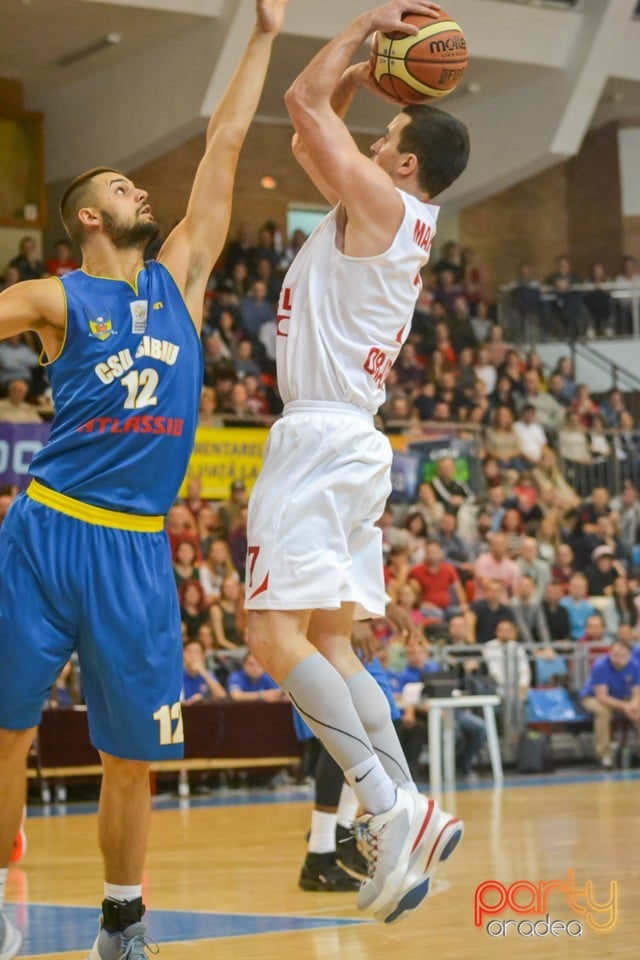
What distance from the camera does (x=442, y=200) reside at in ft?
80.2

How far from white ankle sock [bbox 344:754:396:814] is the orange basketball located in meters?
2.27

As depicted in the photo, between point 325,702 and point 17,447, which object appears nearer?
point 325,702

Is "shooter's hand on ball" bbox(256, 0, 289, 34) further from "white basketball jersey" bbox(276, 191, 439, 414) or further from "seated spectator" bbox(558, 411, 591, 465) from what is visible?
"seated spectator" bbox(558, 411, 591, 465)

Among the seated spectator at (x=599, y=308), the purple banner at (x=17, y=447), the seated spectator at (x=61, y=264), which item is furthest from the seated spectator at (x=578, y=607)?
the seated spectator at (x=599, y=308)

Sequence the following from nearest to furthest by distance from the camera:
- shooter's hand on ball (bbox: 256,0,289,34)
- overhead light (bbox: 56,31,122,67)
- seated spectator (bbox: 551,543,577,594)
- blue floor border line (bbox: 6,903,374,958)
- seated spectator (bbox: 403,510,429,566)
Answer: shooter's hand on ball (bbox: 256,0,289,34) → blue floor border line (bbox: 6,903,374,958) → seated spectator (bbox: 403,510,429,566) → seated spectator (bbox: 551,543,577,594) → overhead light (bbox: 56,31,122,67)

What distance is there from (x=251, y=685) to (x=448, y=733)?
1.89 metres

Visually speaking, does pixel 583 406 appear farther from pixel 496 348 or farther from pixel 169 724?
pixel 169 724

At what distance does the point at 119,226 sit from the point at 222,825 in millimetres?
6509

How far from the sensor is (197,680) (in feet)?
44.3

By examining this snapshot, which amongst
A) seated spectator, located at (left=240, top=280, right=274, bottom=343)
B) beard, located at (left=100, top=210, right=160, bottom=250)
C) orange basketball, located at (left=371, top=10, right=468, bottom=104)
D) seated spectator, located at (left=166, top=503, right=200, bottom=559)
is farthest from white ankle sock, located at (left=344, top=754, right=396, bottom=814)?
seated spectator, located at (left=240, top=280, right=274, bottom=343)

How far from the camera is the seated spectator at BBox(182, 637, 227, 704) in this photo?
43.8 ft

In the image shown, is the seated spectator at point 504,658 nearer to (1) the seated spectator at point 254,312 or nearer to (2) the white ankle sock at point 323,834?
(1) the seated spectator at point 254,312

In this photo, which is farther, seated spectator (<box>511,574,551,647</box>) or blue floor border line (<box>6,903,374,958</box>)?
seated spectator (<box>511,574,551,647</box>)

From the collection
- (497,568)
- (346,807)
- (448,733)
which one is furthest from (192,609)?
(346,807)
